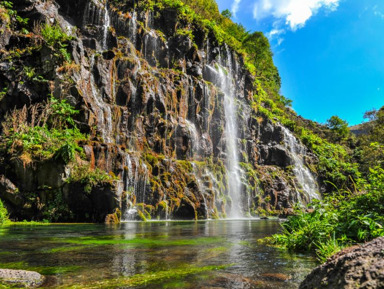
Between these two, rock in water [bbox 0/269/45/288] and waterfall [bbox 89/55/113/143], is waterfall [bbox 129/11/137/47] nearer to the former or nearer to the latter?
waterfall [bbox 89/55/113/143]

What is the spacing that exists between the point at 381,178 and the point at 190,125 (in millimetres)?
24257

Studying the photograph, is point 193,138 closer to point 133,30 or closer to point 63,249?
point 133,30

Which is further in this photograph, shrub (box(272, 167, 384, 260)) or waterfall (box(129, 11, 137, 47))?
waterfall (box(129, 11, 137, 47))

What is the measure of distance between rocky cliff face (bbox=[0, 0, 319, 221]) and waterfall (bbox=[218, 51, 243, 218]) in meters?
0.15

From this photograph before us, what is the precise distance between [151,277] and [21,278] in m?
1.59

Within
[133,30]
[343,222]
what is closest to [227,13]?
[133,30]

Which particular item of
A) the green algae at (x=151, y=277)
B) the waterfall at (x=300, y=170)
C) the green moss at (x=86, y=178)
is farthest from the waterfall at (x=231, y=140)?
the green algae at (x=151, y=277)

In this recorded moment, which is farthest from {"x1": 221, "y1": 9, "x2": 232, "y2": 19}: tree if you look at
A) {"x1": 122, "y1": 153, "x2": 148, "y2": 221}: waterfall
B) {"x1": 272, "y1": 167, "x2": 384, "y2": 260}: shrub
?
{"x1": 272, "y1": 167, "x2": 384, "y2": 260}: shrub

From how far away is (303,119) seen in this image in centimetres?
6256

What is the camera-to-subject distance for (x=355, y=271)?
223cm

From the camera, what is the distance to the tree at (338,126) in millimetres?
59031

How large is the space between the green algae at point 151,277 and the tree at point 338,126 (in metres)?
61.4

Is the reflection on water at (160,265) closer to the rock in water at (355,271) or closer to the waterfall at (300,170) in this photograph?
the rock in water at (355,271)

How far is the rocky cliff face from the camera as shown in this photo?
1658cm
